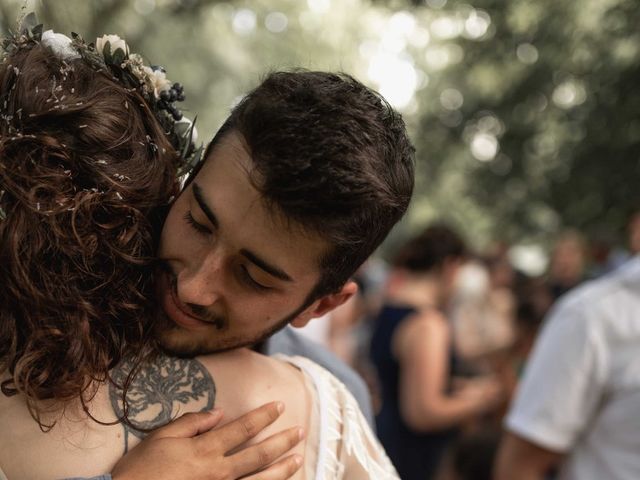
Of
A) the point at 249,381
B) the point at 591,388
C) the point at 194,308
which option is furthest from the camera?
the point at 591,388

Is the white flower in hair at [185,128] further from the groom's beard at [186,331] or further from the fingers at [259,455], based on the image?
the fingers at [259,455]

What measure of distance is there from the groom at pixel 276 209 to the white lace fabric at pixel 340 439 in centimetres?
22

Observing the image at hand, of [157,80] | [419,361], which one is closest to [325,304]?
[157,80]

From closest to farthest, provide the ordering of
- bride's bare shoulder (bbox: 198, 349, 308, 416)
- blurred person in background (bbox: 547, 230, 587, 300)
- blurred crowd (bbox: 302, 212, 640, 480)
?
bride's bare shoulder (bbox: 198, 349, 308, 416)
blurred crowd (bbox: 302, 212, 640, 480)
blurred person in background (bbox: 547, 230, 587, 300)

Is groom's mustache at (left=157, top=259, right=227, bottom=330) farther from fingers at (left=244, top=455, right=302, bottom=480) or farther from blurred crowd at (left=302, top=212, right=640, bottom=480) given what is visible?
blurred crowd at (left=302, top=212, right=640, bottom=480)

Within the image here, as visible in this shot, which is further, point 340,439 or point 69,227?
point 340,439

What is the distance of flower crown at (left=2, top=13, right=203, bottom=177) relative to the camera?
5.39ft

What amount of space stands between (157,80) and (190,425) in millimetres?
784

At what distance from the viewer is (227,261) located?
4.92 ft

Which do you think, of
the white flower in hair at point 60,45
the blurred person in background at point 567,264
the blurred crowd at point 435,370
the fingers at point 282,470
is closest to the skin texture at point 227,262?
the fingers at point 282,470

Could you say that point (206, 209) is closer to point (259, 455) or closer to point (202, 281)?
point (202, 281)

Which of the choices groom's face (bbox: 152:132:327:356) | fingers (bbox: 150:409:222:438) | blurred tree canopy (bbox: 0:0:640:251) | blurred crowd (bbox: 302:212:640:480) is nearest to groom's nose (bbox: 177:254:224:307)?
groom's face (bbox: 152:132:327:356)

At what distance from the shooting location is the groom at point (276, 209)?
144 centimetres

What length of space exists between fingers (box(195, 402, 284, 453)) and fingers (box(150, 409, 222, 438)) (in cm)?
2
